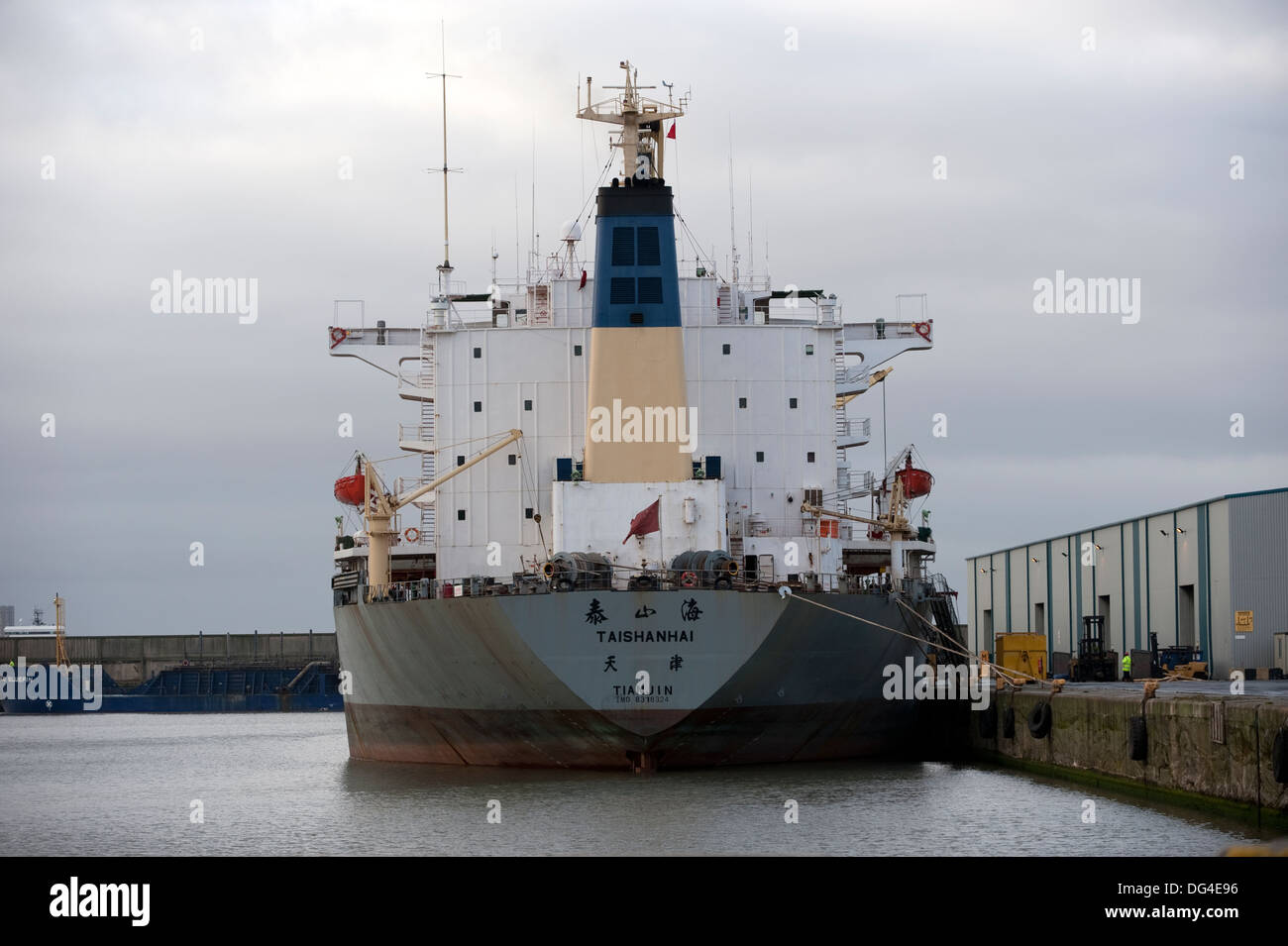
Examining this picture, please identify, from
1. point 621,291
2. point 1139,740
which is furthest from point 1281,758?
point 621,291

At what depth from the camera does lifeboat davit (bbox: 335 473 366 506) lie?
37.0 metres

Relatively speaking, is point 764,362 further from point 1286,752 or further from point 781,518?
point 1286,752

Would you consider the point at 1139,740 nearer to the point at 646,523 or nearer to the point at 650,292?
the point at 646,523

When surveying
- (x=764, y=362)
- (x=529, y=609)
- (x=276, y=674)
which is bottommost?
(x=276, y=674)

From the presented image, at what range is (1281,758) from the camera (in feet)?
61.8

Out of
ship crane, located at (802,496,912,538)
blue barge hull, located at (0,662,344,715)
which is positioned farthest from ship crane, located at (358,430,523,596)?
blue barge hull, located at (0,662,344,715)

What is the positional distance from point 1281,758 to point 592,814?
9.50 metres

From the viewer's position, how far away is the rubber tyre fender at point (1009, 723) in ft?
101

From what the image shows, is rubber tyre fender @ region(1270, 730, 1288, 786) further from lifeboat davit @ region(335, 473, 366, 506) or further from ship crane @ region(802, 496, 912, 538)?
lifeboat davit @ region(335, 473, 366, 506)

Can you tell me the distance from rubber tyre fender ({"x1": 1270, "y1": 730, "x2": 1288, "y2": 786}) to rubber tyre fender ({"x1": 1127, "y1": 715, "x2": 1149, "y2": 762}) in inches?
197

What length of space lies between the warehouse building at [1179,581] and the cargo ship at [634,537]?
685 centimetres

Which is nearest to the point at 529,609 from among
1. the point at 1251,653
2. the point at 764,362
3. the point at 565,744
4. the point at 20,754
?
the point at 565,744

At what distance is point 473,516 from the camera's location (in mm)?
33031
